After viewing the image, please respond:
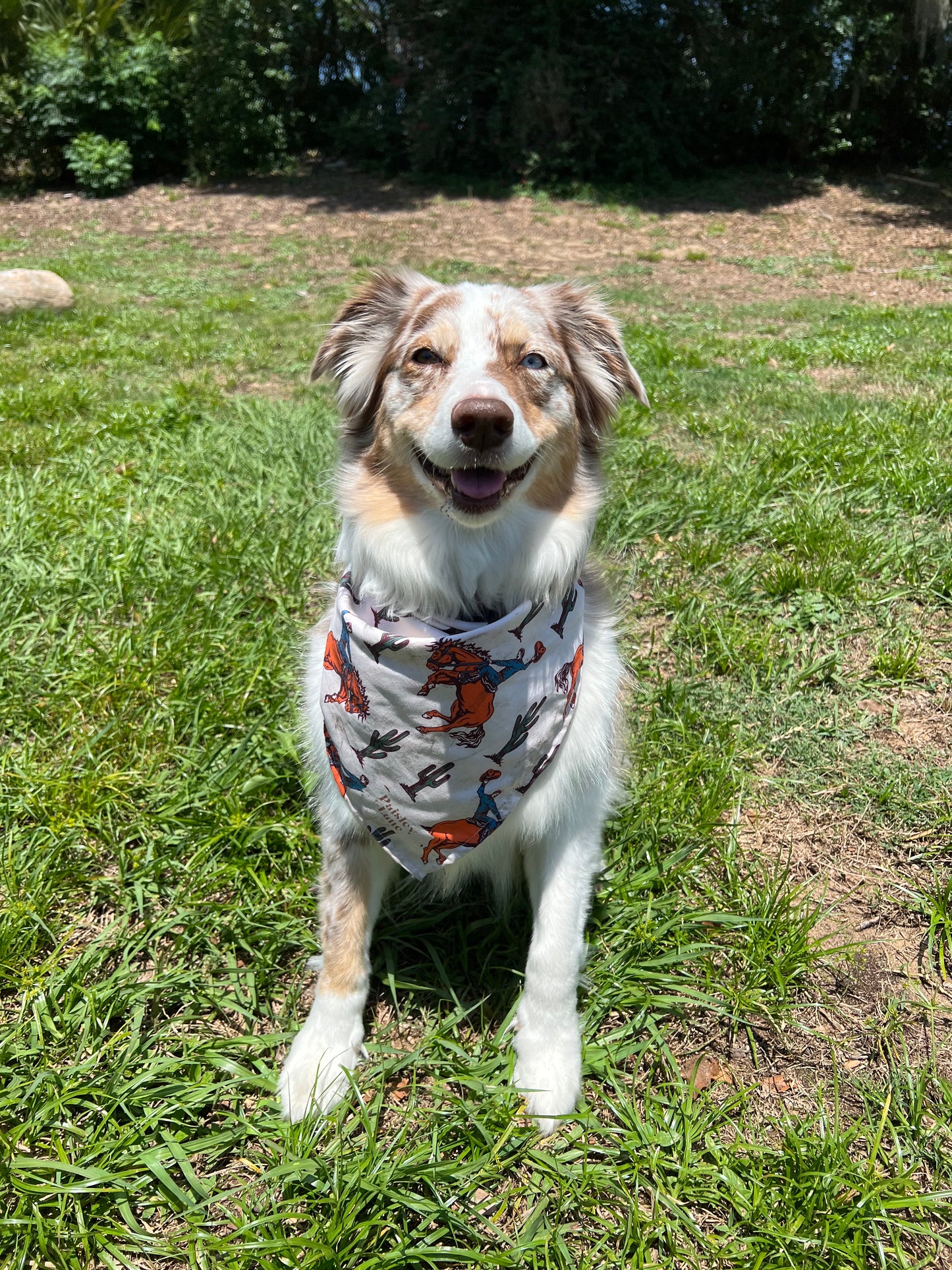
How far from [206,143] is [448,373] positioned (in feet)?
63.6

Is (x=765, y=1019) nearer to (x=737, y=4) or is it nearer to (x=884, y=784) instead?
(x=884, y=784)

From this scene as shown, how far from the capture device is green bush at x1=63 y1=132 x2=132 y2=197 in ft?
54.5

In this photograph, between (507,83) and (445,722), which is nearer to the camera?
(445,722)

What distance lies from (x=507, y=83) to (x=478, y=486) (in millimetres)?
17714

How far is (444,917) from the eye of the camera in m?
2.57

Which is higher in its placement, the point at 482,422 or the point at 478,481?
the point at 482,422

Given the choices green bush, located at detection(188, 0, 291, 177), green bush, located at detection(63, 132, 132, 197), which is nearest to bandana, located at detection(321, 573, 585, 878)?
green bush, located at detection(63, 132, 132, 197)

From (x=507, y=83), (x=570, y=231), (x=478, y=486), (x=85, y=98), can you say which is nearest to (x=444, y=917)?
(x=478, y=486)

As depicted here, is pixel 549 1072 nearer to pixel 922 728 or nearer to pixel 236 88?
pixel 922 728

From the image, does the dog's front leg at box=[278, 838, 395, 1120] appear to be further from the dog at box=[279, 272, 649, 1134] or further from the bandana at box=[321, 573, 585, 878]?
the bandana at box=[321, 573, 585, 878]

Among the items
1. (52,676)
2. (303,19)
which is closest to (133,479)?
(52,676)

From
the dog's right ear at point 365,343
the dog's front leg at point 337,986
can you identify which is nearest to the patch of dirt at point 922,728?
the dog's front leg at point 337,986

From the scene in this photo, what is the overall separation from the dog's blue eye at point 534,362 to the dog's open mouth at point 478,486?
403mm

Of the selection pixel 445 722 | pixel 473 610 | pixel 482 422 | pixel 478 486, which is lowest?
pixel 445 722
